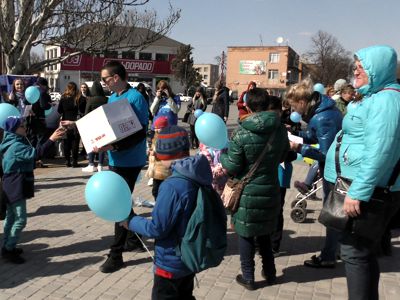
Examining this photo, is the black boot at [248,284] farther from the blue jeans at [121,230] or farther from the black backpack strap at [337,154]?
the black backpack strap at [337,154]

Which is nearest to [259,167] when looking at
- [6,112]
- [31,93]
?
[6,112]

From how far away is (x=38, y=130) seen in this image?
958 centimetres

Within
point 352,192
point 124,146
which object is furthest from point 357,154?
point 124,146

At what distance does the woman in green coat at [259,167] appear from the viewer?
3.70 m

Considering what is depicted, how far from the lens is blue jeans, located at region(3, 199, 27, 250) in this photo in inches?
177

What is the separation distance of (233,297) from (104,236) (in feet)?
7.20

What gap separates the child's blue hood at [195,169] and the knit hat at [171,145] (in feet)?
0.38

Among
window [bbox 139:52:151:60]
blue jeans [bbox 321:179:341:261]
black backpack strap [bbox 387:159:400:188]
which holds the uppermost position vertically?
window [bbox 139:52:151:60]

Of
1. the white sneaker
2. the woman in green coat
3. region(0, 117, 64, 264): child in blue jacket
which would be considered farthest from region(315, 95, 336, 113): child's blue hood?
the white sneaker

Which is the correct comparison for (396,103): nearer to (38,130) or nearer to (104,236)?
(104,236)

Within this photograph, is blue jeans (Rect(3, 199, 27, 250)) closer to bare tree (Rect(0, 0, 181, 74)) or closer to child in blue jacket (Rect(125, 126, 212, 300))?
child in blue jacket (Rect(125, 126, 212, 300))

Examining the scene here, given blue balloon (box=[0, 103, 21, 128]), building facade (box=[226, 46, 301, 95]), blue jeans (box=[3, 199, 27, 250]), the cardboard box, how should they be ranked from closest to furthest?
the cardboard box → blue jeans (box=[3, 199, 27, 250]) → blue balloon (box=[0, 103, 21, 128]) → building facade (box=[226, 46, 301, 95])

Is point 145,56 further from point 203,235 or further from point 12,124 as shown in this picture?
point 203,235

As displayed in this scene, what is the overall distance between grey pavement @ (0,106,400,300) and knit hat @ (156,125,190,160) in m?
1.76
